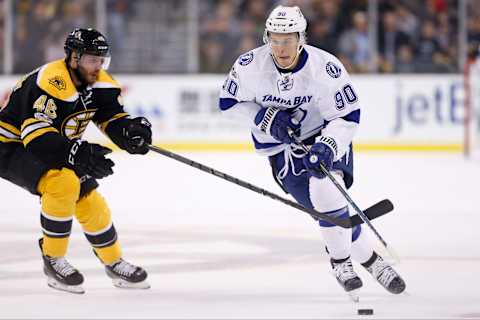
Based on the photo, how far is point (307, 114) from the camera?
376 centimetres

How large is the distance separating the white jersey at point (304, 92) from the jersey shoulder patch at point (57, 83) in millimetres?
579

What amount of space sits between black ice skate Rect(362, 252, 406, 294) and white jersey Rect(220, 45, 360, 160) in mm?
441

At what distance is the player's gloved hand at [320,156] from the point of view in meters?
3.49

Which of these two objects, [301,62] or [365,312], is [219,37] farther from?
[365,312]

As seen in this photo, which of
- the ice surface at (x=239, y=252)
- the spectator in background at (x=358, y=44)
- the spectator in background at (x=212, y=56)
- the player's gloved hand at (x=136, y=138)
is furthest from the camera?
the spectator in background at (x=358, y=44)

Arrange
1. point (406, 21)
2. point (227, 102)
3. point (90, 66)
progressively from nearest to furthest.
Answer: point (90, 66) < point (227, 102) < point (406, 21)

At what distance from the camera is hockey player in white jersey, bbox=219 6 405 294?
3.58 meters

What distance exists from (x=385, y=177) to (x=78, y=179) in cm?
414

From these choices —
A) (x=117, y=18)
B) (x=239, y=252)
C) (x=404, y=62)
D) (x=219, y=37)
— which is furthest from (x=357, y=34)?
(x=239, y=252)

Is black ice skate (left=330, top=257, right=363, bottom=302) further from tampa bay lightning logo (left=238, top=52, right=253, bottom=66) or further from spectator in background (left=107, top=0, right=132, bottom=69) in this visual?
spectator in background (left=107, top=0, right=132, bottom=69)

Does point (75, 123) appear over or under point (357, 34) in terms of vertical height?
over

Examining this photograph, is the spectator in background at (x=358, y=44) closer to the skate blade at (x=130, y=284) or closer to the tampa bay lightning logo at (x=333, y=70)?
the tampa bay lightning logo at (x=333, y=70)

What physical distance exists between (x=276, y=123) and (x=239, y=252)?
111cm


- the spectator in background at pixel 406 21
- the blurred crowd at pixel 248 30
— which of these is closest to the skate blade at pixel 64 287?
the blurred crowd at pixel 248 30
